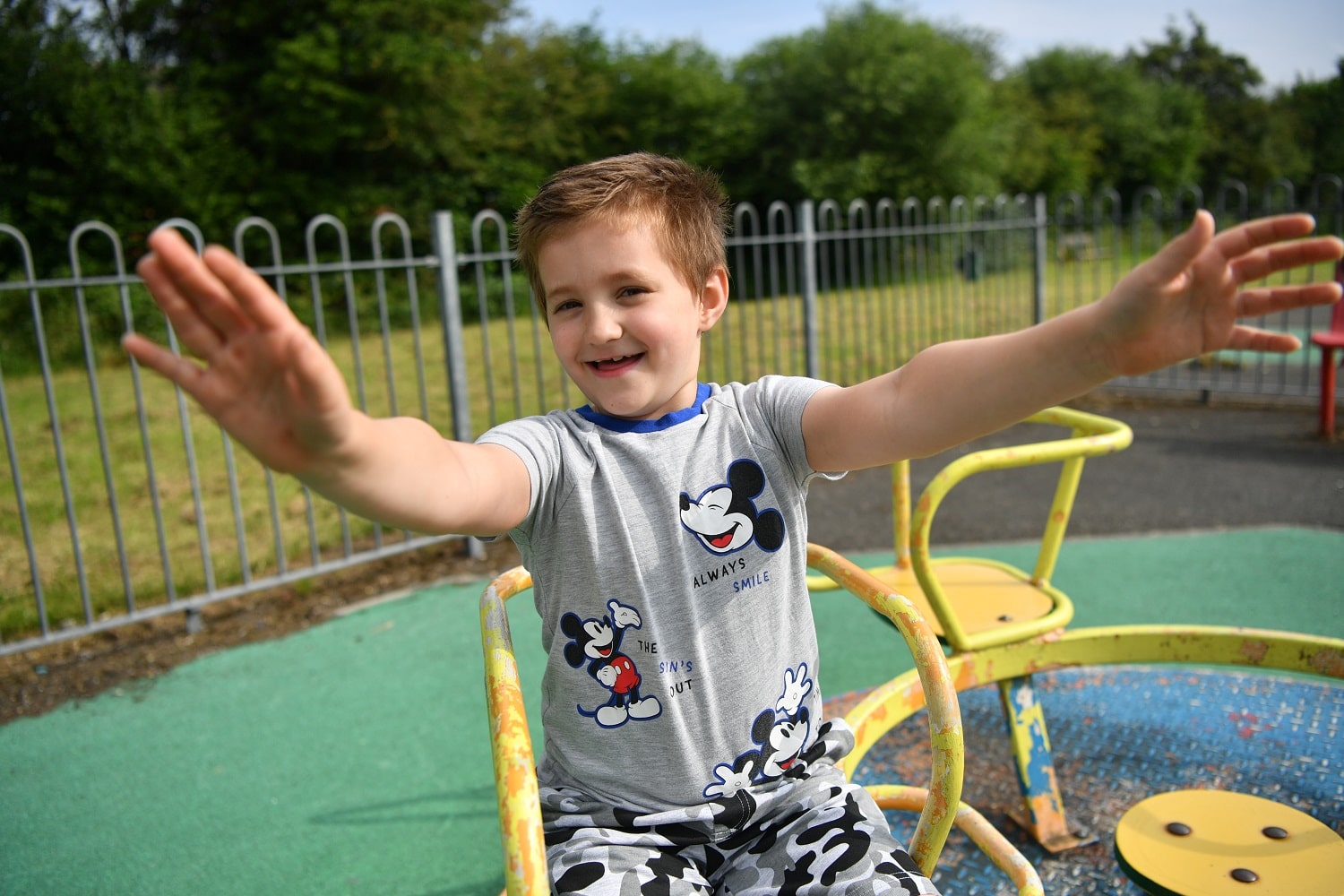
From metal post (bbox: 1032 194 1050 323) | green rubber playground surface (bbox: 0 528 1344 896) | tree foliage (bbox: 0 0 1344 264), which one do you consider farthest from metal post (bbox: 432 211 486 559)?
tree foliage (bbox: 0 0 1344 264)

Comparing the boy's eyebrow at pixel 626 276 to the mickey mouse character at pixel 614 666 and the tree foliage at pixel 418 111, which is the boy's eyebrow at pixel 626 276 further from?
the tree foliage at pixel 418 111

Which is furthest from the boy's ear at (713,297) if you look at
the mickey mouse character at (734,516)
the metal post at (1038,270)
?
the metal post at (1038,270)

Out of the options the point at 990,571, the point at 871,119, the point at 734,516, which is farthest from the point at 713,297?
the point at 871,119

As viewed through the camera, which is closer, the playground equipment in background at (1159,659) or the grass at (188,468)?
the playground equipment in background at (1159,659)

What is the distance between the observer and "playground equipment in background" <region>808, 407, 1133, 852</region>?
1.86 m

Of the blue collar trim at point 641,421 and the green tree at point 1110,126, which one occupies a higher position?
the green tree at point 1110,126

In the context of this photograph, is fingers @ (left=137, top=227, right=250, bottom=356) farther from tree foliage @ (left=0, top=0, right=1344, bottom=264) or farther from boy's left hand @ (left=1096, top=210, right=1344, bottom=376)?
tree foliage @ (left=0, top=0, right=1344, bottom=264)

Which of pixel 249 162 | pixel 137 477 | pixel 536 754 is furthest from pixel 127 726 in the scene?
pixel 249 162

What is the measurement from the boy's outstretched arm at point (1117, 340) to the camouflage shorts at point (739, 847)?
1.54ft

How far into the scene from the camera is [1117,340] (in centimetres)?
94

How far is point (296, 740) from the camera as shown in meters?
2.85

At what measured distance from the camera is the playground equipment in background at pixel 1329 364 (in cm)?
584

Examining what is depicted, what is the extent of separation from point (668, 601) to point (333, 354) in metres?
11.9

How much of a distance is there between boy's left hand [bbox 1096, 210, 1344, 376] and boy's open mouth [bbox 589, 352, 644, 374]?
0.60 m
